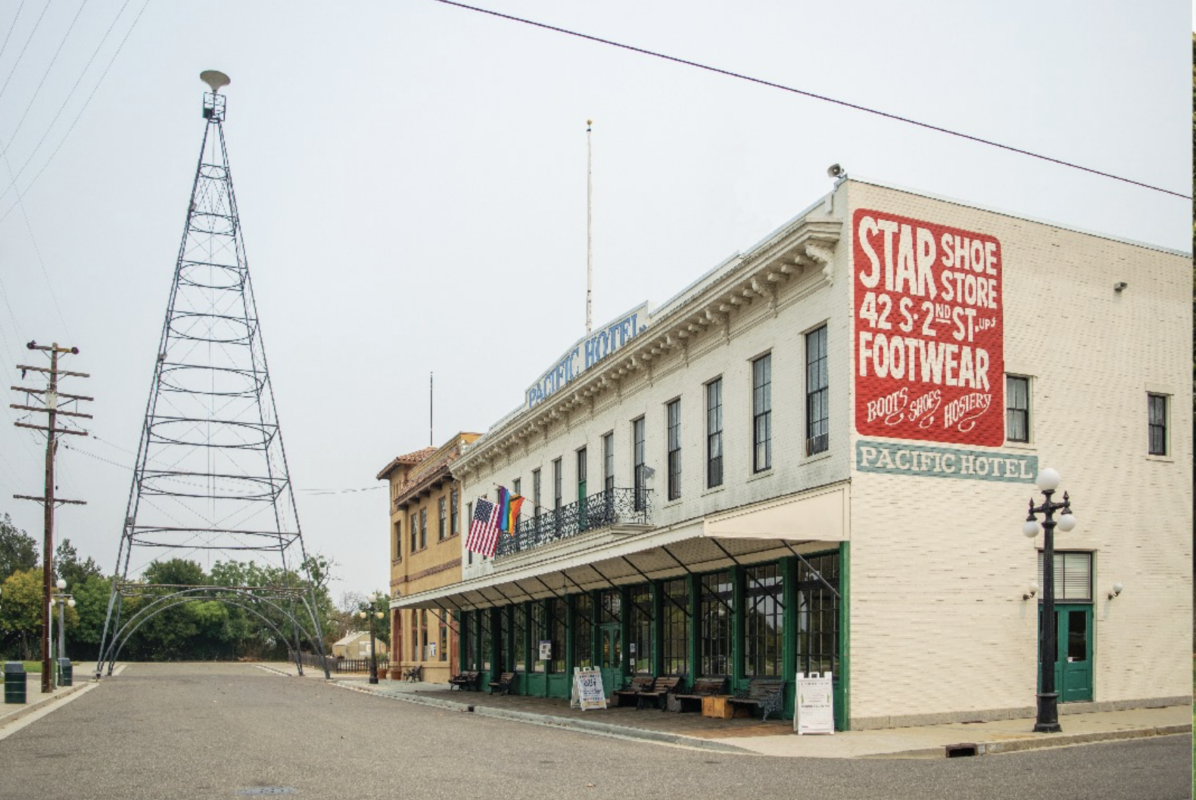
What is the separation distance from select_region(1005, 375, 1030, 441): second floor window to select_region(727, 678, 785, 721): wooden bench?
6.04 meters

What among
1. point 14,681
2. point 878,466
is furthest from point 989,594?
point 14,681

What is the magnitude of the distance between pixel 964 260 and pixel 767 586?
6805mm

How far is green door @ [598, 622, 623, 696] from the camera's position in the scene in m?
29.3

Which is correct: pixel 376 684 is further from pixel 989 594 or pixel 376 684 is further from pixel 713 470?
pixel 989 594

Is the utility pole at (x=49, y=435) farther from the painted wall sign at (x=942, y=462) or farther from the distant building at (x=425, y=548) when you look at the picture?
the painted wall sign at (x=942, y=462)

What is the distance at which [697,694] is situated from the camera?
24.4 meters

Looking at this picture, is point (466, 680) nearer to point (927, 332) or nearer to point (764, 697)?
point (764, 697)

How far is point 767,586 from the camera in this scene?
2284 centimetres

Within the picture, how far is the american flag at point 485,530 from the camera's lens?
109 feet

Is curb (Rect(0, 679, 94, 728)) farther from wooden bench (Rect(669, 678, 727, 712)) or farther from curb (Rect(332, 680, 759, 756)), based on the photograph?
wooden bench (Rect(669, 678, 727, 712))

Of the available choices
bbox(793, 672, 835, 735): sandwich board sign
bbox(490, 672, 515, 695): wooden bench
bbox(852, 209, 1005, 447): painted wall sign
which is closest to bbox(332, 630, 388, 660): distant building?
bbox(490, 672, 515, 695): wooden bench

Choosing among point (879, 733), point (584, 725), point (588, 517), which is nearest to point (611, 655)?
point (588, 517)

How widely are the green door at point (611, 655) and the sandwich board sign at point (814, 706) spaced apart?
33.8ft

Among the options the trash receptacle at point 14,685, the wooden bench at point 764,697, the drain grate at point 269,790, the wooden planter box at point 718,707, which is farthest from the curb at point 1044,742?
the trash receptacle at point 14,685
